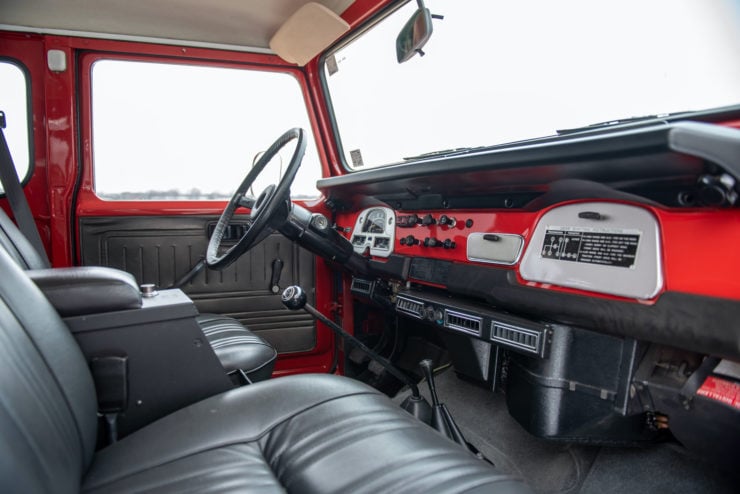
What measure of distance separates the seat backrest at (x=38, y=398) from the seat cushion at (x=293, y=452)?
0.12 meters

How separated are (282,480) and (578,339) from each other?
2.65 ft

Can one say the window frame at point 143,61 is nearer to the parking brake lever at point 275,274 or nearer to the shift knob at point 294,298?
the parking brake lever at point 275,274

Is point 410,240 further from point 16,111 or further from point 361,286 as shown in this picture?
point 16,111

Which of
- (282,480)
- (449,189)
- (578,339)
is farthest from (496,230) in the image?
(282,480)

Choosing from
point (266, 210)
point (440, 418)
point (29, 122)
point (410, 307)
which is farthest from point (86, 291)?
point (29, 122)

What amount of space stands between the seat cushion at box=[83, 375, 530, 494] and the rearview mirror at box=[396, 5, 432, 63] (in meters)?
1.21

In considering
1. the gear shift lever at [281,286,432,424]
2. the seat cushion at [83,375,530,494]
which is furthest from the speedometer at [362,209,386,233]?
the seat cushion at [83,375,530,494]

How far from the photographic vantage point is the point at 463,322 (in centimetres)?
147

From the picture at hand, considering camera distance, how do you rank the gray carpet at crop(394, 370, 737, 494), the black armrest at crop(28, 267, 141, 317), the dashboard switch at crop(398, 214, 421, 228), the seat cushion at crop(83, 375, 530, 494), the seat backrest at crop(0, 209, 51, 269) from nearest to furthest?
1. the seat cushion at crop(83, 375, 530, 494)
2. the black armrest at crop(28, 267, 141, 317)
3. the gray carpet at crop(394, 370, 737, 494)
4. the seat backrest at crop(0, 209, 51, 269)
5. the dashboard switch at crop(398, 214, 421, 228)

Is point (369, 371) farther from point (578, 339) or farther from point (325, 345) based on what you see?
point (578, 339)

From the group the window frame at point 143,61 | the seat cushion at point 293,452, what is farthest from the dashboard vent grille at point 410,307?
the window frame at point 143,61

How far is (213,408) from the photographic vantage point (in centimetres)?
107

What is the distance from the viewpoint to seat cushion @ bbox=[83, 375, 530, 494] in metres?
0.80

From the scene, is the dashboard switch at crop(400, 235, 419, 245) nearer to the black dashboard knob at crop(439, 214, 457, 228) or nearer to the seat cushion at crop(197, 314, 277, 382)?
the black dashboard knob at crop(439, 214, 457, 228)
